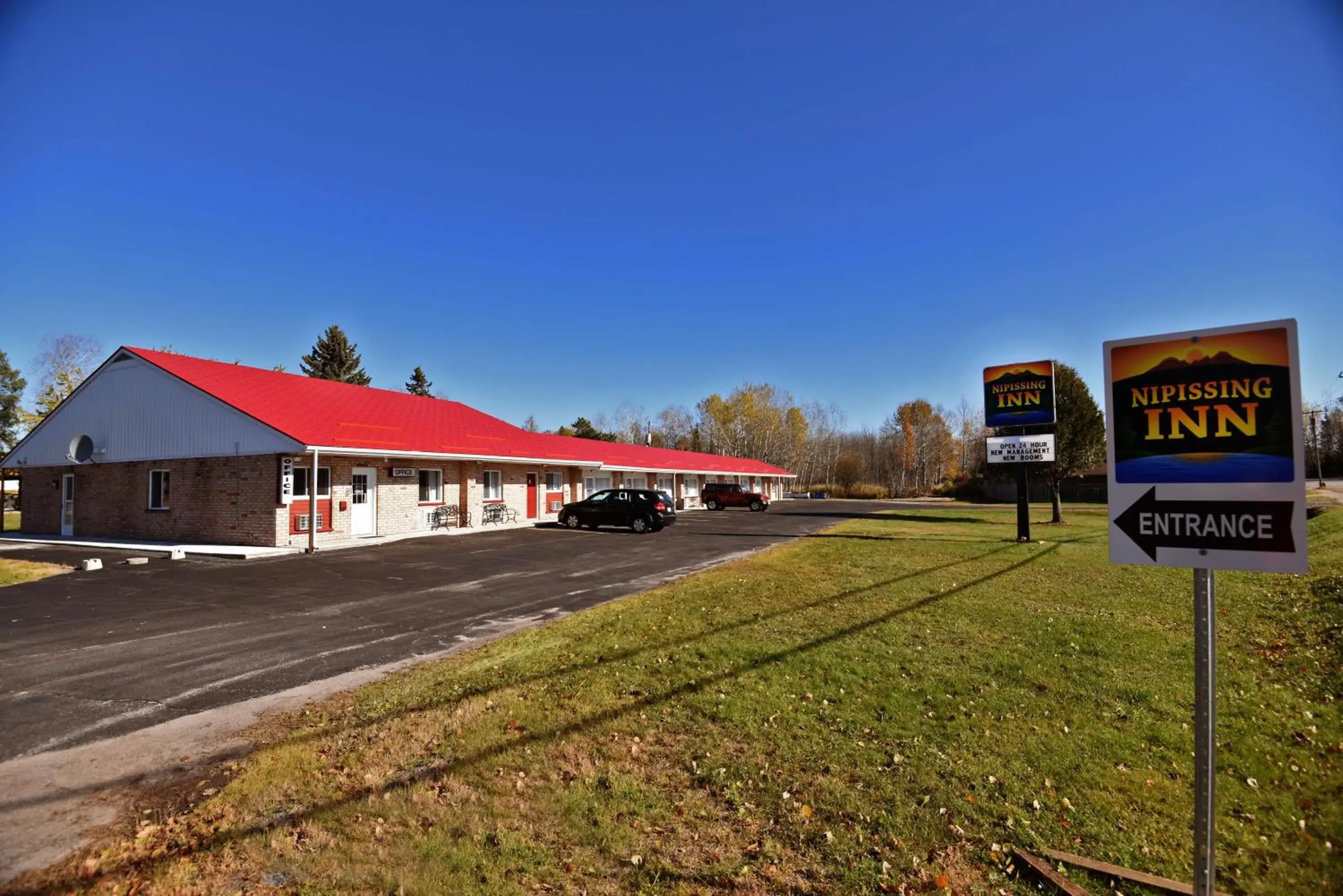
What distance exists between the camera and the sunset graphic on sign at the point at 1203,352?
8.43 feet

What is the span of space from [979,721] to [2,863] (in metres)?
6.11

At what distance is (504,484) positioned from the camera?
26.7m

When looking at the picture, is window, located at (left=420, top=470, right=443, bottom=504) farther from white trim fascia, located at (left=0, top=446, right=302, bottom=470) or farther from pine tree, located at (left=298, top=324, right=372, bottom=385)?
pine tree, located at (left=298, top=324, right=372, bottom=385)

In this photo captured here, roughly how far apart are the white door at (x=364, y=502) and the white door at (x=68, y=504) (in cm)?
1200

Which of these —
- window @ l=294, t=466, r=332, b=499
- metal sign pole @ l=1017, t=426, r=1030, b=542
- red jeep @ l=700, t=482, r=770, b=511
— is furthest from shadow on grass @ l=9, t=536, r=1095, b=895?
red jeep @ l=700, t=482, r=770, b=511

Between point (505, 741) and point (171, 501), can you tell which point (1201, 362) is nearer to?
point (505, 741)

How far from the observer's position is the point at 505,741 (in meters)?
4.63

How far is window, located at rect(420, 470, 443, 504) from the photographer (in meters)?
22.8

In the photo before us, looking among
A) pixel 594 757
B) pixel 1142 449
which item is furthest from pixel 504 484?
pixel 1142 449

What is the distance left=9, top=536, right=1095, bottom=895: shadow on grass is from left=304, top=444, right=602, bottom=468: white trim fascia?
1497 centimetres

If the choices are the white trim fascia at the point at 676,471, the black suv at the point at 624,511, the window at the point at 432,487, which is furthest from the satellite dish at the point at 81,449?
the white trim fascia at the point at 676,471

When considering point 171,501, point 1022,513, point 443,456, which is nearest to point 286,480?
point 443,456

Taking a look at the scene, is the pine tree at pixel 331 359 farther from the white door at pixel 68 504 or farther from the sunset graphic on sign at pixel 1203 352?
the sunset graphic on sign at pixel 1203 352

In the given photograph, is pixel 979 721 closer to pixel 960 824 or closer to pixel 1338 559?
pixel 960 824
